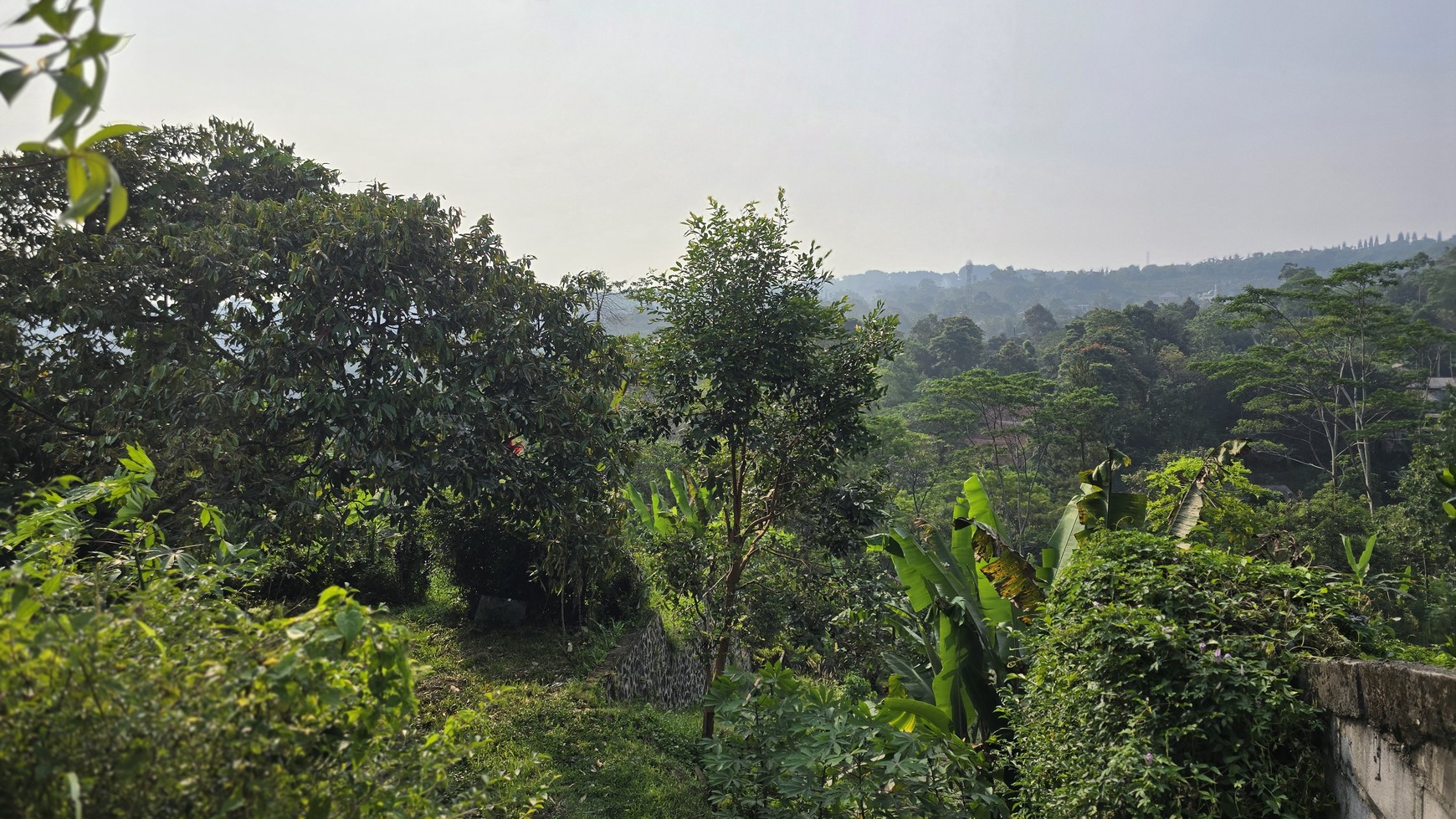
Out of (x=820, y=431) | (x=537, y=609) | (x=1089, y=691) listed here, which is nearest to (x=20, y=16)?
(x=1089, y=691)

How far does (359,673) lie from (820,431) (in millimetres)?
4722

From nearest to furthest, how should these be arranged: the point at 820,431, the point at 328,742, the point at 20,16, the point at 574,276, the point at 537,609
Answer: the point at 20,16 → the point at 328,742 → the point at 820,431 → the point at 574,276 → the point at 537,609

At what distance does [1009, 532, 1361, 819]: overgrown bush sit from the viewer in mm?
2539

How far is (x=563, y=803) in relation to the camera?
487 centimetres

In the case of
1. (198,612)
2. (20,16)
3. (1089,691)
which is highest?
(20,16)

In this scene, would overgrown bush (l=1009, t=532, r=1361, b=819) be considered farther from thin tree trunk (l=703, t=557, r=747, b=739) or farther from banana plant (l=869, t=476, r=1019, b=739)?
thin tree trunk (l=703, t=557, r=747, b=739)

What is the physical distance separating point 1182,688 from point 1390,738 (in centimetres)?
59

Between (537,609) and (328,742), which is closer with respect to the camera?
(328,742)

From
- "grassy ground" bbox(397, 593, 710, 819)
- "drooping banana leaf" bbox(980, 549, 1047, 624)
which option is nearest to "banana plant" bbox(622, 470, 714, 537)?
"grassy ground" bbox(397, 593, 710, 819)

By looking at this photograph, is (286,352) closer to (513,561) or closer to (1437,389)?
(513,561)

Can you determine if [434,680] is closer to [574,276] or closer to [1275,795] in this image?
[574,276]

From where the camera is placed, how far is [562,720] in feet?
19.8

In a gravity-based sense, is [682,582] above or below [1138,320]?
below

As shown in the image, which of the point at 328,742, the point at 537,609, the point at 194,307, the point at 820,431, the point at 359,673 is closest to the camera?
the point at 328,742
